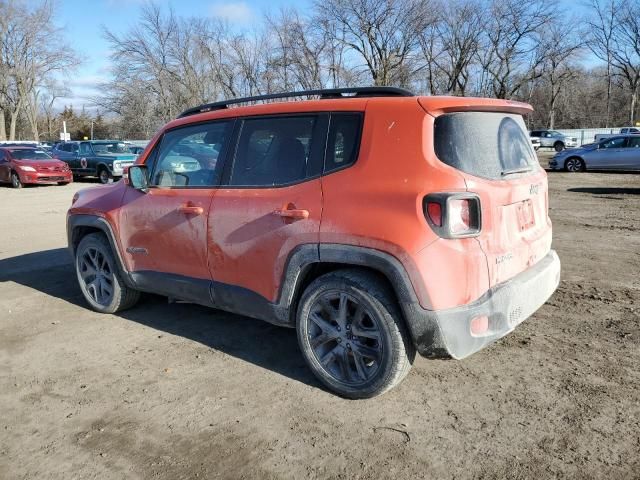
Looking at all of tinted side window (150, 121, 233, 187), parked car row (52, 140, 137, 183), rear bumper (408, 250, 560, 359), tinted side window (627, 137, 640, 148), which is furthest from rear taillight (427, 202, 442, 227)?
tinted side window (627, 137, 640, 148)

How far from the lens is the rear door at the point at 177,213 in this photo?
3.95 metres

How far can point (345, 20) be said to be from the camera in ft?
131

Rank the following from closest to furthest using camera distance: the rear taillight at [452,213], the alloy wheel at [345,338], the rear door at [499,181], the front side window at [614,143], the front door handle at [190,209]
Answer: the rear taillight at [452,213], the rear door at [499,181], the alloy wheel at [345,338], the front door handle at [190,209], the front side window at [614,143]

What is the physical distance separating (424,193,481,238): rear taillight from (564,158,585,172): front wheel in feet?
68.6

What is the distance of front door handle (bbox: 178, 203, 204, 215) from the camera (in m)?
3.89

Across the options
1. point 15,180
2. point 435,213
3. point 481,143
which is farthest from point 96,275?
point 15,180

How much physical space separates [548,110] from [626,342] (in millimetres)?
74167

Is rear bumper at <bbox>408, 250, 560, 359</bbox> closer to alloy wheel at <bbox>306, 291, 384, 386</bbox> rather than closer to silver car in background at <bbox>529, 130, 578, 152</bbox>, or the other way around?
alloy wheel at <bbox>306, 291, 384, 386</bbox>

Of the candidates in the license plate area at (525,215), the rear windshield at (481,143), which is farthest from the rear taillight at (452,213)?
the license plate area at (525,215)

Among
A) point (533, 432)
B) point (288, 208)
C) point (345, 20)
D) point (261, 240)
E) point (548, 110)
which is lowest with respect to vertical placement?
point (533, 432)

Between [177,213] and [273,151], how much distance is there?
0.97 meters

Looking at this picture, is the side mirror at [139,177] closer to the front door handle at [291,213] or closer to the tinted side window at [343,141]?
the front door handle at [291,213]

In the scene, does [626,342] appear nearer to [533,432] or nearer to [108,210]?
[533,432]

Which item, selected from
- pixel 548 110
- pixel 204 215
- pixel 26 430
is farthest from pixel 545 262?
pixel 548 110
